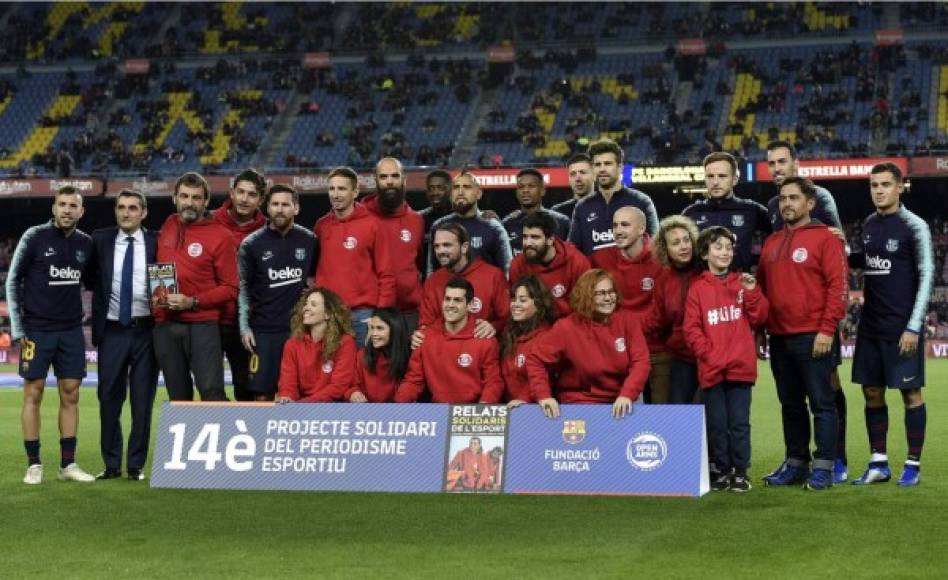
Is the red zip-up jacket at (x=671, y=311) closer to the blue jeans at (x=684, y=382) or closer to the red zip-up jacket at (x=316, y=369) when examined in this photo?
the blue jeans at (x=684, y=382)

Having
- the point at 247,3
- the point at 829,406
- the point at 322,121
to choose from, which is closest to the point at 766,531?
the point at 829,406

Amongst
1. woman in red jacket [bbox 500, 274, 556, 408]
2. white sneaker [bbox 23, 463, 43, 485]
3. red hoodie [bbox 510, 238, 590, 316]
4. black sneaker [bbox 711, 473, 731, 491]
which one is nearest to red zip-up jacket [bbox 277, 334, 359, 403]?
woman in red jacket [bbox 500, 274, 556, 408]

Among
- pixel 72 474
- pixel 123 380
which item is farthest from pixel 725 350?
pixel 72 474

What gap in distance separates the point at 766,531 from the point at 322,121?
135 feet

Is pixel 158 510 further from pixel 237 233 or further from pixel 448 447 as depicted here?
pixel 237 233

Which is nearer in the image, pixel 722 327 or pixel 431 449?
pixel 431 449

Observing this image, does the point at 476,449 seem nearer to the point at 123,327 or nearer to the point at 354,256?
the point at 354,256

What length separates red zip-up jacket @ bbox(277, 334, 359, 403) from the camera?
9523 millimetres

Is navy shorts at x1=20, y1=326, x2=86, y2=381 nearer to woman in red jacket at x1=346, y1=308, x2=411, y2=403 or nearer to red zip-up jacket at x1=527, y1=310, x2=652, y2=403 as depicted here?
woman in red jacket at x1=346, y1=308, x2=411, y2=403

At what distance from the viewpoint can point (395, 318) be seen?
954cm

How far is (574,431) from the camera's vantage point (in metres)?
8.68

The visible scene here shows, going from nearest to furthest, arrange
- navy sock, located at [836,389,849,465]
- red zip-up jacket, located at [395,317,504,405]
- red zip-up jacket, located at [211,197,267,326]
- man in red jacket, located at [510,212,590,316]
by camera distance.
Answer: red zip-up jacket, located at [395,317,504,405] → man in red jacket, located at [510,212,590,316] → navy sock, located at [836,389,849,465] → red zip-up jacket, located at [211,197,267,326]

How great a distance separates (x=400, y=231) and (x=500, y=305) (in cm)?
107

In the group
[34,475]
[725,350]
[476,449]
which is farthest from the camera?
[34,475]
